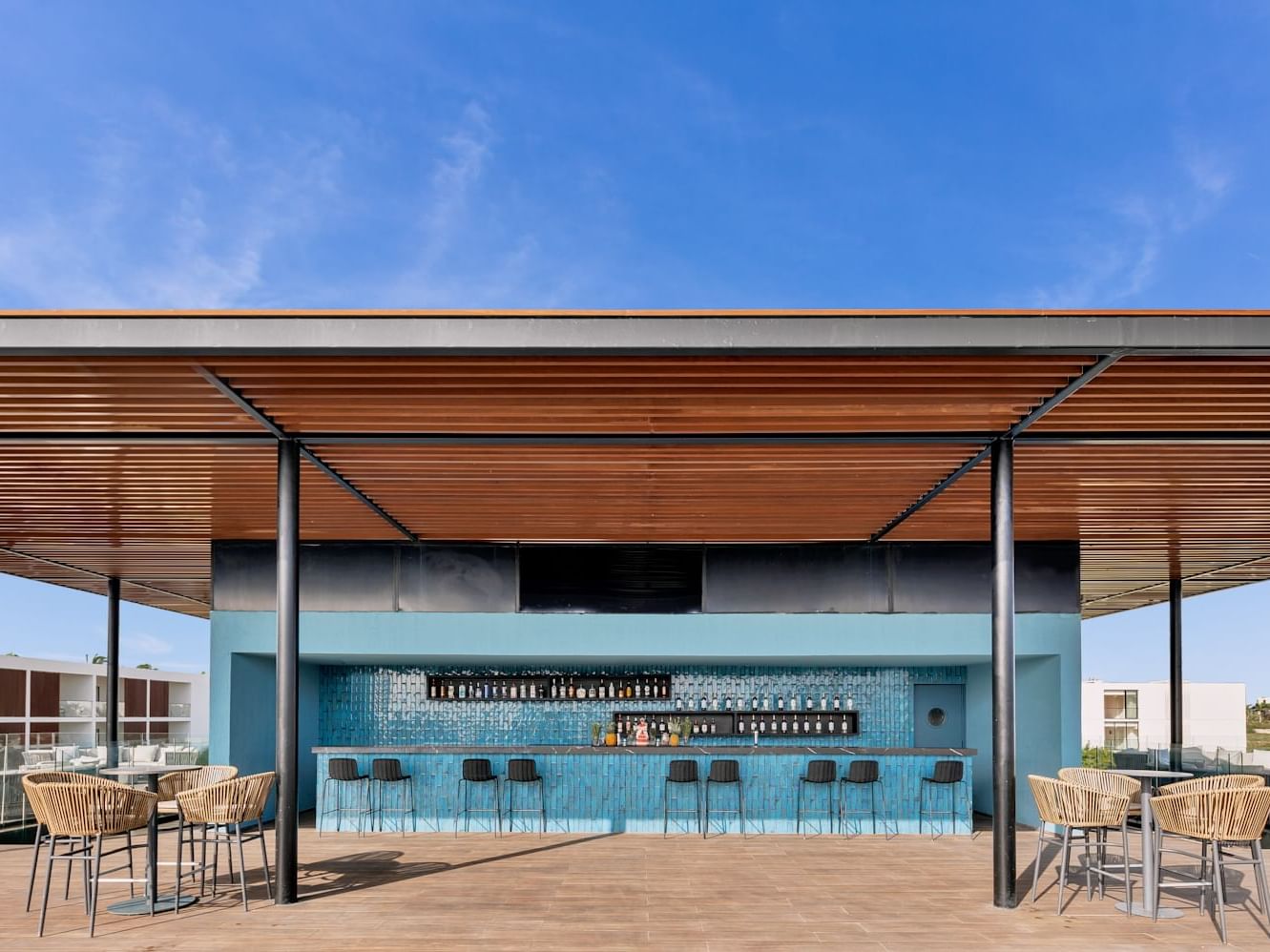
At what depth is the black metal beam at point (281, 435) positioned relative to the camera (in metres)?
6.04


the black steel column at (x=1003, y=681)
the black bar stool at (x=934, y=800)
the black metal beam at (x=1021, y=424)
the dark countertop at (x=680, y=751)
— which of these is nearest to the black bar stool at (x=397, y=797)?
the dark countertop at (x=680, y=751)

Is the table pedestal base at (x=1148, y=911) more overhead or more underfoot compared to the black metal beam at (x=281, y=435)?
more underfoot

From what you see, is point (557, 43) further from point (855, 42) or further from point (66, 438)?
point (66, 438)

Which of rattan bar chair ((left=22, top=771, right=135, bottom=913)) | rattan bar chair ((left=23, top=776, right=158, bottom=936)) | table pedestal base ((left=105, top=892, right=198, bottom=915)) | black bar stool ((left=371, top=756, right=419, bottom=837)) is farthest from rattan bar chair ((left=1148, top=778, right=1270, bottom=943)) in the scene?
black bar stool ((left=371, top=756, right=419, bottom=837))

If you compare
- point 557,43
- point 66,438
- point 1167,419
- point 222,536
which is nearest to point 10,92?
point 557,43

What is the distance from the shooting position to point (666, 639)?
459 inches

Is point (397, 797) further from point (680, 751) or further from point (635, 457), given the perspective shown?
point (635, 457)

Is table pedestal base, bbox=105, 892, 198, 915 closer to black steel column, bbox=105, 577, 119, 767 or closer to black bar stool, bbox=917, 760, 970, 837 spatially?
black bar stool, bbox=917, 760, 970, 837

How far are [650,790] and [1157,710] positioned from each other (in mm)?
44692

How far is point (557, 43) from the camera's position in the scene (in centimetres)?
2780

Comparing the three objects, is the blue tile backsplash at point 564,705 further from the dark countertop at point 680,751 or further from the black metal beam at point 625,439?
the black metal beam at point 625,439

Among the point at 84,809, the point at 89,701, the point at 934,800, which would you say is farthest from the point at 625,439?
the point at 89,701

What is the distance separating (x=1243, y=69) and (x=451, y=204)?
71.2ft

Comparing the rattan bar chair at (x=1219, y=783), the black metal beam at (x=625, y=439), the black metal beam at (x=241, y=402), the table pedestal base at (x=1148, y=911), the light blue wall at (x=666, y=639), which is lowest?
the table pedestal base at (x=1148, y=911)
